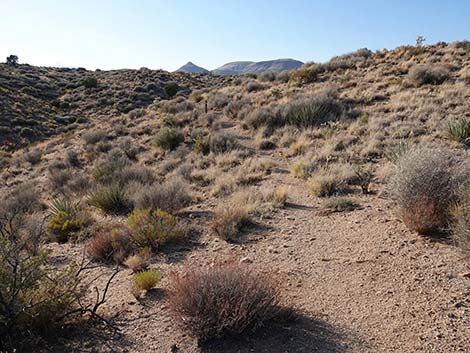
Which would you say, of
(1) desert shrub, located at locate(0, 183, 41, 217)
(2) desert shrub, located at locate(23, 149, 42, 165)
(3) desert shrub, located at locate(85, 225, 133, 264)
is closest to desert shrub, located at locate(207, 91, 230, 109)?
(2) desert shrub, located at locate(23, 149, 42, 165)

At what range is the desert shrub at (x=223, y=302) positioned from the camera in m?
3.78

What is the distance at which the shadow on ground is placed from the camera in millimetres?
3648

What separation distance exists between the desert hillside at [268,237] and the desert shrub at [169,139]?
0.32 ft

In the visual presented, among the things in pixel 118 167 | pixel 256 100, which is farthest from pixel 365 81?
pixel 118 167

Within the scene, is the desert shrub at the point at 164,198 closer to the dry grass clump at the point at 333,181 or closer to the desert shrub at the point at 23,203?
the dry grass clump at the point at 333,181

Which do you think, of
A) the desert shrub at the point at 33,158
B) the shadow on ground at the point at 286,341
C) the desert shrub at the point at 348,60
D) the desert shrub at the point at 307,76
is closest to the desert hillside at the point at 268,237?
the shadow on ground at the point at 286,341

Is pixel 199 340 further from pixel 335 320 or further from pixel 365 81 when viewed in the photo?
pixel 365 81

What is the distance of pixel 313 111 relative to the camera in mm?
14711

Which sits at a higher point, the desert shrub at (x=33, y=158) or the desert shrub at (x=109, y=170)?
the desert shrub at (x=109, y=170)

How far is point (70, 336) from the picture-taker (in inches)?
161

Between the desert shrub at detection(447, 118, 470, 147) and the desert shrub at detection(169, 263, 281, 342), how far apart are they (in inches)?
313

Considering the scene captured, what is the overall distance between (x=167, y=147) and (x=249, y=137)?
139 inches

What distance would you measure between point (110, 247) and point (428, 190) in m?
5.34

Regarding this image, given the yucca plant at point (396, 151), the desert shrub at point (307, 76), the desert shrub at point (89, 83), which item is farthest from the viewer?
the desert shrub at point (89, 83)
